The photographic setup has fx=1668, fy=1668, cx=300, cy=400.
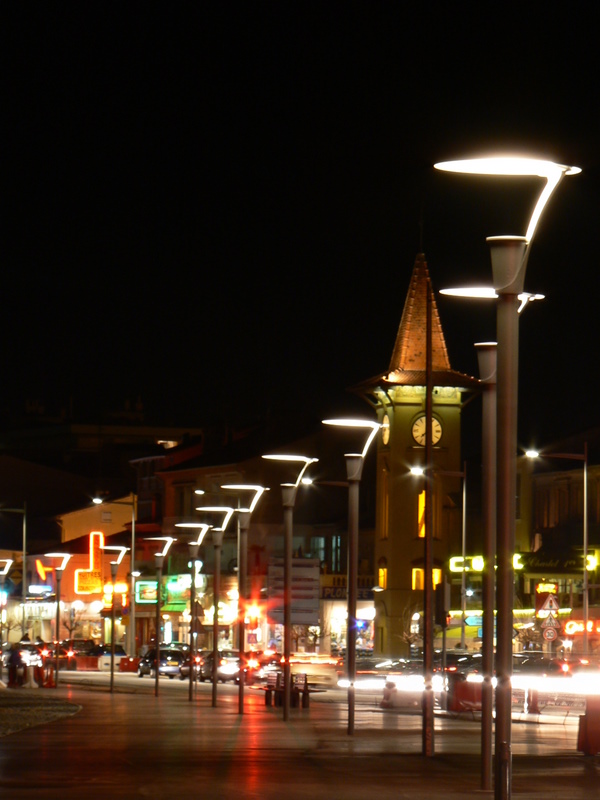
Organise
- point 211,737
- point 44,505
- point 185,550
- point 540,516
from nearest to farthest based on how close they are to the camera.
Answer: point 211,737 → point 540,516 → point 185,550 → point 44,505

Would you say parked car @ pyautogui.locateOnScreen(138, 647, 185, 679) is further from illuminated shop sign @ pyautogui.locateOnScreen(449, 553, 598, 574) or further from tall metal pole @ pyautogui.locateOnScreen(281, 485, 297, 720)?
tall metal pole @ pyautogui.locateOnScreen(281, 485, 297, 720)

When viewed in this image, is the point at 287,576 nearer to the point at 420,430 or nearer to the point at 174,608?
the point at 420,430

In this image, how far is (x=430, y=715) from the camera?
91.1 ft

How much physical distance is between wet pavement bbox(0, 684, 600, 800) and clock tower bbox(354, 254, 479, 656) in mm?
51875

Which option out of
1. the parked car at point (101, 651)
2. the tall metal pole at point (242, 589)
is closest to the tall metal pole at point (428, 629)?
the tall metal pole at point (242, 589)

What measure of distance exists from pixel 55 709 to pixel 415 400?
56.7 m

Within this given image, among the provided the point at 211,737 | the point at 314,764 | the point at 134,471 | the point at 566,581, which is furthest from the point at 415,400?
the point at 314,764

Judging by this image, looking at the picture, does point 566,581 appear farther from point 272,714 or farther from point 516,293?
point 516,293

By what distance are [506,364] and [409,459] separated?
8180 cm

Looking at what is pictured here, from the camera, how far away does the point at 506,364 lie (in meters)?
16.8

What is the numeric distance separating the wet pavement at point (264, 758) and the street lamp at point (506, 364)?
18.1 feet

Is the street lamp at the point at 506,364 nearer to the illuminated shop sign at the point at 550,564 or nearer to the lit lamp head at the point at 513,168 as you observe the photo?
the lit lamp head at the point at 513,168

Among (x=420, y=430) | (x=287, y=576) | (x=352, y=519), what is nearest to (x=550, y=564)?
(x=420, y=430)

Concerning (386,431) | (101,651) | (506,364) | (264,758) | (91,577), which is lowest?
(101,651)
